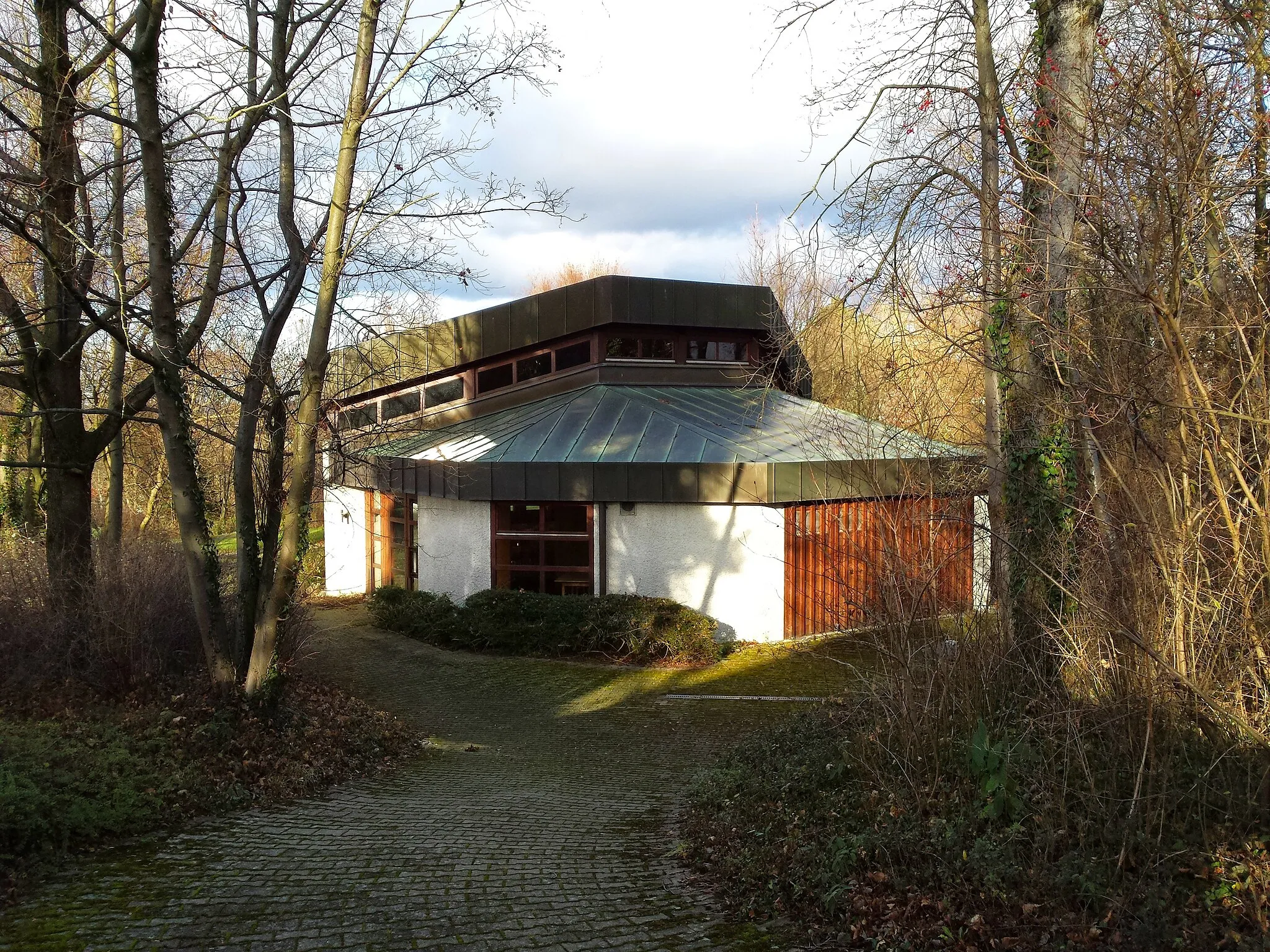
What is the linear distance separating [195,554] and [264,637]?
0.98 m

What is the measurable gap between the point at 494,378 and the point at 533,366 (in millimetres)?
993

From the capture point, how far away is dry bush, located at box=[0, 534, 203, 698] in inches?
320

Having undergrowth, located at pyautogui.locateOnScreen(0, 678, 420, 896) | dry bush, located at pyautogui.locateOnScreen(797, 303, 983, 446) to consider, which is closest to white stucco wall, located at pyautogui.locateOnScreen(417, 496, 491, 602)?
undergrowth, located at pyautogui.locateOnScreen(0, 678, 420, 896)

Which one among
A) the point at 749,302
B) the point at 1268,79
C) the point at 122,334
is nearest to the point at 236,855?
the point at 122,334

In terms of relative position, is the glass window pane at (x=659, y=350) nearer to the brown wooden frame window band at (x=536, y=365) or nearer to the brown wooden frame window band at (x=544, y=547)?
the brown wooden frame window band at (x=536, y=365)

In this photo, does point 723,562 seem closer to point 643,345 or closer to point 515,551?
point 515,551

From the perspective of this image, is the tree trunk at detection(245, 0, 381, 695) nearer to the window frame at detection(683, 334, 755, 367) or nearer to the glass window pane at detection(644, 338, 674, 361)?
the glass window pane at detection(644, 338, 674, 361)

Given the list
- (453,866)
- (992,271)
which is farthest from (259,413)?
(992,271)

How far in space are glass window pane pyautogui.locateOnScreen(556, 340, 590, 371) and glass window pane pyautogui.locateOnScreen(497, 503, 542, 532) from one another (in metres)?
4.26

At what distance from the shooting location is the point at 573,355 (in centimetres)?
1902

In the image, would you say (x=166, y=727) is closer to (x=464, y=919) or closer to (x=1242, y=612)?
(x=464, y=919)

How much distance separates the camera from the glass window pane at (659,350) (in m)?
19.0

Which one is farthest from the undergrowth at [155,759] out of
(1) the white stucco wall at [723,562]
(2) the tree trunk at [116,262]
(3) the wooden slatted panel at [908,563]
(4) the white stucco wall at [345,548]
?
(4) the white stucco wall at [345,548]

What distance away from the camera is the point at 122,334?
25.1 feet
